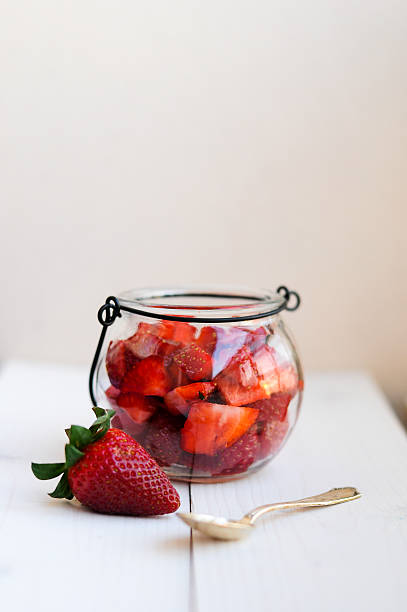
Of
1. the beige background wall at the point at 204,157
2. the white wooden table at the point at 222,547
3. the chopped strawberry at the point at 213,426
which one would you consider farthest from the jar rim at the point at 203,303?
the beige background wall at the point at 204,157

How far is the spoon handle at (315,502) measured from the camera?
700 millimetres

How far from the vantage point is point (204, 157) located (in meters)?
1.37

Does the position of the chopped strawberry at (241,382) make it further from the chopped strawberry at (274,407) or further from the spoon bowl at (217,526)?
the spoon bowl at (217,526)

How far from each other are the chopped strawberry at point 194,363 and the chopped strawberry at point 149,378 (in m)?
0.02

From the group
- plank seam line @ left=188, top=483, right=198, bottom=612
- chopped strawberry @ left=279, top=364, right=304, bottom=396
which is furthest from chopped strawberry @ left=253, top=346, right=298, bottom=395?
plank seam line @ left=188, top=483, right=198, bottom=612

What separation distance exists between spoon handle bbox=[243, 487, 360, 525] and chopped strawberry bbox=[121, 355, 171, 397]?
167 mm

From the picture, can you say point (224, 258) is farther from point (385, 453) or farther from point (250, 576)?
point (250, 576)

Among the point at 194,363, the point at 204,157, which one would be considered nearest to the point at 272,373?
the point at 194,363

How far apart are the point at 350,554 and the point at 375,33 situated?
3.43 ft

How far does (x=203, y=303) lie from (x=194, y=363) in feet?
0.99

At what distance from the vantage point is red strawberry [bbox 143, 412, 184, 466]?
30.5 inches

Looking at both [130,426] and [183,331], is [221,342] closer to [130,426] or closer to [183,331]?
[183,331]

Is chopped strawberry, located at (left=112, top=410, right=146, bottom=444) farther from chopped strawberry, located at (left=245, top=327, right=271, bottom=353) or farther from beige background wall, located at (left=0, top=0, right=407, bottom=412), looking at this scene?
beige background wall, located at (left=0, top=0, right=407, bottom=412)

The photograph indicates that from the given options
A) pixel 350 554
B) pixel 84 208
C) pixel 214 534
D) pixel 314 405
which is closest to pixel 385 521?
pixel 350 554
